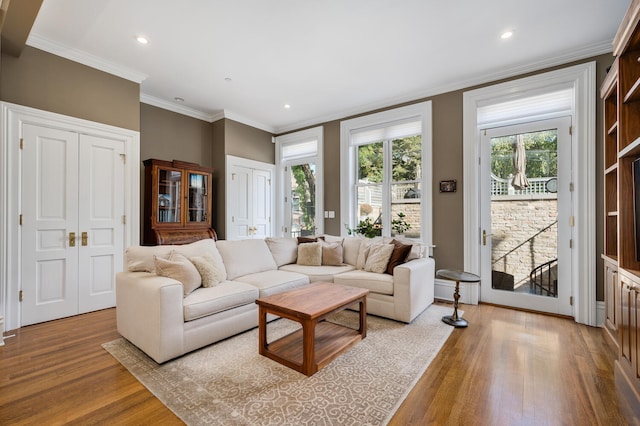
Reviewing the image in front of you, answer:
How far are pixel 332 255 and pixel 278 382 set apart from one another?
7.15ft

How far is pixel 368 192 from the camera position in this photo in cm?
482

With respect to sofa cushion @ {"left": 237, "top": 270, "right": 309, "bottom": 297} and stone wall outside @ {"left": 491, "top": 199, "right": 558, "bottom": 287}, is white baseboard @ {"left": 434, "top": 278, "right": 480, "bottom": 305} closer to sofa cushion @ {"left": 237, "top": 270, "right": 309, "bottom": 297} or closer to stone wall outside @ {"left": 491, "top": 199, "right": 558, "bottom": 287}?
stone wall outside @ {"left": 491, "top": 199, "right": 558, "bottom": 287}

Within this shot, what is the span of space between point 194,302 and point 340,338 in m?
1.27

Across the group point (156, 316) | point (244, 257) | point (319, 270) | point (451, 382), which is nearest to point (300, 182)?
point (319, 270)

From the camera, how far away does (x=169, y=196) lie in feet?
14.0

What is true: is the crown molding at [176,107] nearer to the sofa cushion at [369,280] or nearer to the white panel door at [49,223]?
the white panel door at [49,223]

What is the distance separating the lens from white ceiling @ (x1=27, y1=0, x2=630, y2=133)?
8.18ft

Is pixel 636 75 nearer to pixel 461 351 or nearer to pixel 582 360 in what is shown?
pixel 582 360

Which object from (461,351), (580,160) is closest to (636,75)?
(580,160)

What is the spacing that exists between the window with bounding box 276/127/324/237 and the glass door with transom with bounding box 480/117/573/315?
2.67 m

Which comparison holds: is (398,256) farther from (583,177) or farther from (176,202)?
(176,202)

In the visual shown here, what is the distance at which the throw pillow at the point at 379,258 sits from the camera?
11.3 ft

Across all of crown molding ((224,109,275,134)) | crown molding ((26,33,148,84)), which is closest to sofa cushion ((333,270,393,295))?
crown molding ((224,109,275,134))

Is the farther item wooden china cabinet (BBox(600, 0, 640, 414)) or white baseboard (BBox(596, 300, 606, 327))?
white baseboard (BBox(596, 300, 606, 327))
